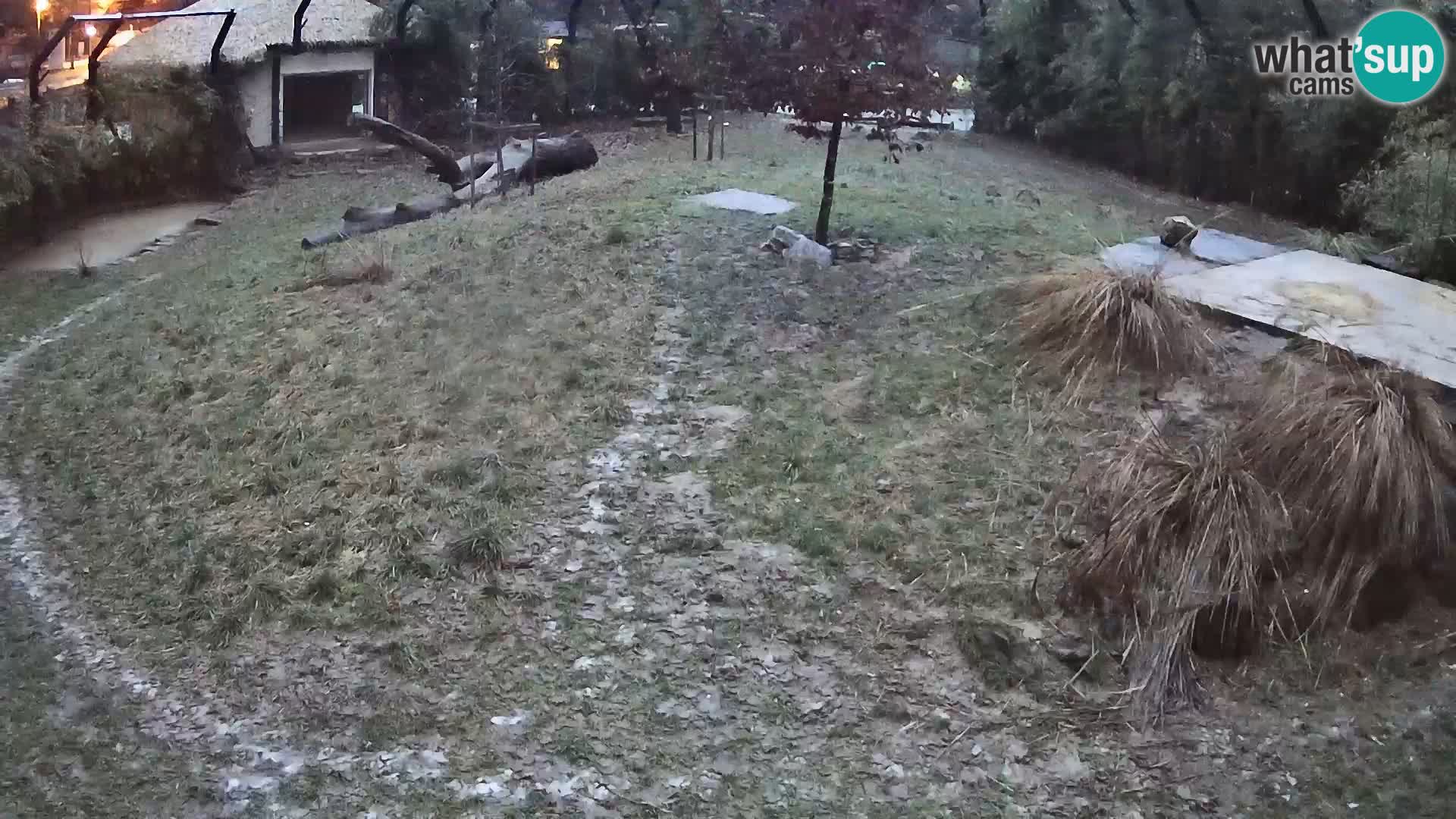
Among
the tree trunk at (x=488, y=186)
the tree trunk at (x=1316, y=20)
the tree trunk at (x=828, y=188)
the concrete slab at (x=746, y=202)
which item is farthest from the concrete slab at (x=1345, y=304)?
the tree trunk at (x=488, y=186)

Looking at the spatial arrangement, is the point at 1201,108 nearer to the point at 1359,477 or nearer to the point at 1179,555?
the point at 1359,477

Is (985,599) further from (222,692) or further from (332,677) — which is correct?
(222,692)

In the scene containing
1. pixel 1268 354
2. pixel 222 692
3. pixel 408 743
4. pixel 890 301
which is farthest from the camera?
pixel 890 301

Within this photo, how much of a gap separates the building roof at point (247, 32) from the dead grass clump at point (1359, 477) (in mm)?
11417

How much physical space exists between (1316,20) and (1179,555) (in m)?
8.01

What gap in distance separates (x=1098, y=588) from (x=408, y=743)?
7.16 feet

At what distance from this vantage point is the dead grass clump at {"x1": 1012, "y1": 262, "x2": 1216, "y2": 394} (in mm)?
4973

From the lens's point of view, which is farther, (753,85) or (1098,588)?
(753,85)

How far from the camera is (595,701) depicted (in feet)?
11.7

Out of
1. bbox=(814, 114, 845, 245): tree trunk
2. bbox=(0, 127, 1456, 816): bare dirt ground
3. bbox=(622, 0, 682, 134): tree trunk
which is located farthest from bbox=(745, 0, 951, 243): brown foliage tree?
bbox=(622, 0, 682, 134): tree trunk

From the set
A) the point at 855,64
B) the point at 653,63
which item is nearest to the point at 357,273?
the point at 855,64

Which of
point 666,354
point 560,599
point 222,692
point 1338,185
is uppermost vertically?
point 1338,185

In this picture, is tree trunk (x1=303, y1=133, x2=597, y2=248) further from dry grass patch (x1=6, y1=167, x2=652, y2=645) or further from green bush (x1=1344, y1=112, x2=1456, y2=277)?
green bush (x1=1344, y1=112, x2=1456, y2=277)

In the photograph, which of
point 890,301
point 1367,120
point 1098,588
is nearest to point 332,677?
point 1098,588
